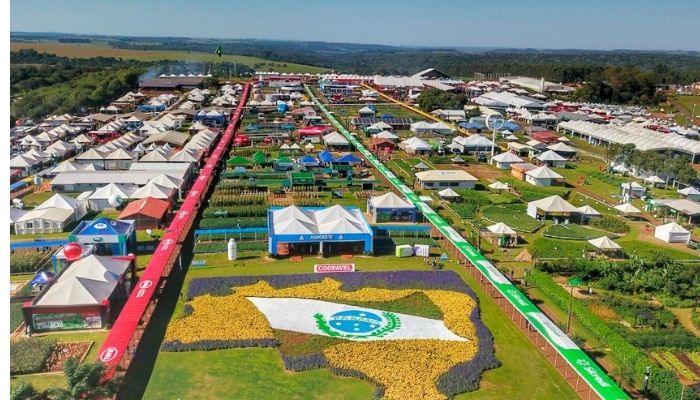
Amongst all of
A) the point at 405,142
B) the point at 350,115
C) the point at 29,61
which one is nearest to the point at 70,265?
the point at 405,142

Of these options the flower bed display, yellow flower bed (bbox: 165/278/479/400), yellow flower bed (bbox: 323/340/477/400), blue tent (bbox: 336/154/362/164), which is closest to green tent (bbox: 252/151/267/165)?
blue tent (bbox: 336/154/362/164)

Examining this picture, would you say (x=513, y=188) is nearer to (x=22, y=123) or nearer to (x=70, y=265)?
(x=70, y=265)

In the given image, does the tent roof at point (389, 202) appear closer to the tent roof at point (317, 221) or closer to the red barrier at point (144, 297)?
the tent roof at point (317, 221)

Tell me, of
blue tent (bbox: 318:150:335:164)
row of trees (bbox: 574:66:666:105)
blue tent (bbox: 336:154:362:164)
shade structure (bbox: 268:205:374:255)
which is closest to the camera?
shade structure (bbox: 268:205:374:255)

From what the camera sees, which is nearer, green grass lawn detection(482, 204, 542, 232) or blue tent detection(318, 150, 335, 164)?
green grass lawn detection(482, 204, 542, 232)

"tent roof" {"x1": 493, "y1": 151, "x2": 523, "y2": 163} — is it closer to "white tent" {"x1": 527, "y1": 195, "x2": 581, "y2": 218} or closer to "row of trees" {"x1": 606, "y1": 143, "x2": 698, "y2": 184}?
"row of trees" {"x1": 606, "y1": 143, "x2": 698, "y2": 184}

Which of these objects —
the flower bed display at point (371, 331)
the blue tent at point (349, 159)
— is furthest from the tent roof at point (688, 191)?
the blue tent at point (349, 159)

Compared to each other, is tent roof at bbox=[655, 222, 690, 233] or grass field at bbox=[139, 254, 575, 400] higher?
tent roof at bbox=[655, 222, 690, 233]
